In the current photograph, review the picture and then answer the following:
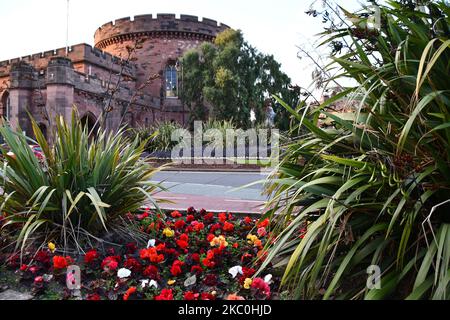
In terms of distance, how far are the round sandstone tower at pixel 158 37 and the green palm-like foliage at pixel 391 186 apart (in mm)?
30385

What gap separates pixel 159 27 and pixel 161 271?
3161 cm

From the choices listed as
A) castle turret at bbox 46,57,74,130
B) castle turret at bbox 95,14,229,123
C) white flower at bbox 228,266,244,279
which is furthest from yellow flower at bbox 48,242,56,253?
castle turret at bbox 95,14,229,123

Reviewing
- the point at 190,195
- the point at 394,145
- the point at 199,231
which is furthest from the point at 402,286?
the point at 190,195

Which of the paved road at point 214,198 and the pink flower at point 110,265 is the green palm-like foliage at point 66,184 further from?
the paved road at point 214,198

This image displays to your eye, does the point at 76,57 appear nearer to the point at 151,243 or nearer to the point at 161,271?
the point at 151,243

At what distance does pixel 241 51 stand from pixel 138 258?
2254cm

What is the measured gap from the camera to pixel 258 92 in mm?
24188

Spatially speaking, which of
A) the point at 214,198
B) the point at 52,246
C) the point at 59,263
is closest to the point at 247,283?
the point at 59,263

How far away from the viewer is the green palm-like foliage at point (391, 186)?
182 centimetres

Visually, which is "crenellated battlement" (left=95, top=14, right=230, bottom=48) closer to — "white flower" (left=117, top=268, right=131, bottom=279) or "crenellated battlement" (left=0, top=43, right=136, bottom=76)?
"crenellated battlement" (left=0, top=43, right=136, bottom=76)

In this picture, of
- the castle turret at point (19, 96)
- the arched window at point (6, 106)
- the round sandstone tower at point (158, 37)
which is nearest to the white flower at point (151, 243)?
the castle turret at point (19, 96)

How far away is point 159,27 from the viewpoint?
3136 cm

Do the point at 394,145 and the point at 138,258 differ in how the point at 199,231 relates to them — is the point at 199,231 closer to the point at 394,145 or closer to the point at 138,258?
the point at 138,258

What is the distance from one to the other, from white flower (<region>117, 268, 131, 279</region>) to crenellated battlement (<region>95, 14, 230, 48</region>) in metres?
31.2
